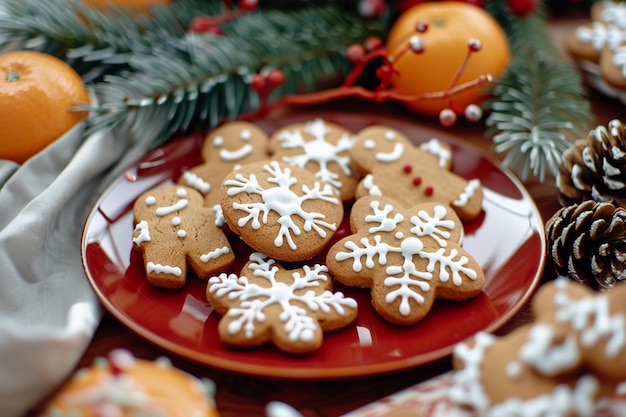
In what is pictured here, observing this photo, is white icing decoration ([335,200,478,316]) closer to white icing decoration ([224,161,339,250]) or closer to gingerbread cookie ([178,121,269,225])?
white icing decoration ([224,161,339,250])

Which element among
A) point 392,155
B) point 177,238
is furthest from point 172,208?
point 392,155

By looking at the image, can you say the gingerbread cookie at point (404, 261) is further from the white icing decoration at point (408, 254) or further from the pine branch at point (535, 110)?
the pine branch at point (535, 110)

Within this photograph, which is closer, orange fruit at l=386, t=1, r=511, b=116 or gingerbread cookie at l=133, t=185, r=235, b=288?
gingerbread cookie at l=133, t=185, r=235, b=288

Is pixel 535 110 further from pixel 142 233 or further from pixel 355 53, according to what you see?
pixel 142 233

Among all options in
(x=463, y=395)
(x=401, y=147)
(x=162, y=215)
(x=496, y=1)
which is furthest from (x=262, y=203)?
(x=496, y=1)

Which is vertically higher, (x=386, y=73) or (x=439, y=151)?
(x=386, y=73)

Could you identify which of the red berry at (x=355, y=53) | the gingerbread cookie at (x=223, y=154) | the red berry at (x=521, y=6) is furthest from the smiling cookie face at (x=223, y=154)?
the red berry at (x=521, y=6)

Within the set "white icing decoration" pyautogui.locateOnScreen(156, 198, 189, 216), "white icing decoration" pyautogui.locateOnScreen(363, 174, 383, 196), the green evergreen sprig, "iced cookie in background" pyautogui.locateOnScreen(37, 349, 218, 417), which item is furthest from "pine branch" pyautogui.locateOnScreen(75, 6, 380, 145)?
"iced cookie in background" pyautogui.locateOnScreen(37, 349, 218, 417)
